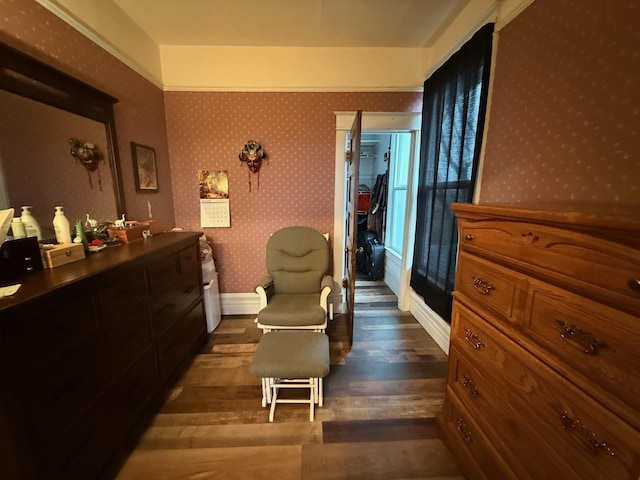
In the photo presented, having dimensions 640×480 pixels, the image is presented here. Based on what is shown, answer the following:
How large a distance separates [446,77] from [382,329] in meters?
2.39

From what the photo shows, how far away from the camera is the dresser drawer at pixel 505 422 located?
2.84 ft

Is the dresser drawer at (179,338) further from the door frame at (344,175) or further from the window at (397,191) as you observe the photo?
the window at (397,191)

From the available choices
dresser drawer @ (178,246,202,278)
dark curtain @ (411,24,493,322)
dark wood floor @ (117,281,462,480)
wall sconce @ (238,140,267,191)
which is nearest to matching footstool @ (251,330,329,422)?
dark wood floor @ (117,281,462,480)

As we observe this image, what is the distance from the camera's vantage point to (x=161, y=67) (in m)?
2.51

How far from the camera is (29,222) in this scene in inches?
53.3

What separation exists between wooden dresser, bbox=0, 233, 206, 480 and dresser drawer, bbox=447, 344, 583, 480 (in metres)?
1.76

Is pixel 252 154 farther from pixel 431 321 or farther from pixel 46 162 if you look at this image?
pixel 431 321

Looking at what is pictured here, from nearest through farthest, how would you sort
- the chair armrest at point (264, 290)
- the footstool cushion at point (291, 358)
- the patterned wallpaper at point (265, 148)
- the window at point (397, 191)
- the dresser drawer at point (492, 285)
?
the dresser drawer at point (492, 285) < the footstool cushion at point (291, 358) < the chair armrest at point (264, 290) < the patterned wallpaper at point (265, 148) < the window at point (397, 191)

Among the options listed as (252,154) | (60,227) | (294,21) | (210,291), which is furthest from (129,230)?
(294,21)

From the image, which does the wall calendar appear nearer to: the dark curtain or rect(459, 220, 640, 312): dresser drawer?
the dark curtain

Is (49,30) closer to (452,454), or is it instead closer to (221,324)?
(221,324)

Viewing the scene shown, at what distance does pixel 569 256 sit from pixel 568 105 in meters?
0.95

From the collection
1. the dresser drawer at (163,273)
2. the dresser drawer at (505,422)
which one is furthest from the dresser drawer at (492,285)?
the dresser drawer at (163,273)

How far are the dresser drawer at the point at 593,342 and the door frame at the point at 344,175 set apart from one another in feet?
6.75
